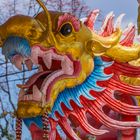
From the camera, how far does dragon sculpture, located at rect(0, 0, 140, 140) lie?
480 cm

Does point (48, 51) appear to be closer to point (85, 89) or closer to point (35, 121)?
point (85, 89)

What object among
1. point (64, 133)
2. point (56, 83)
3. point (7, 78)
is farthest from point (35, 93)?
point (7, 78)

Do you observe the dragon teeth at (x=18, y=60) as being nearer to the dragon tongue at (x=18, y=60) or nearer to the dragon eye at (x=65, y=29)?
the dragon tongue at (x=18, y=60)

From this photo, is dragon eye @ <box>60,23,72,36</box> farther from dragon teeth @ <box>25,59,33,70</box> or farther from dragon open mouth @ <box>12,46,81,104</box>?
dragon teeth @ <box>25,59,33,70</box>

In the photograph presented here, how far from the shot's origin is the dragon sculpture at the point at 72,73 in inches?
189

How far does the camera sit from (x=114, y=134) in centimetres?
554

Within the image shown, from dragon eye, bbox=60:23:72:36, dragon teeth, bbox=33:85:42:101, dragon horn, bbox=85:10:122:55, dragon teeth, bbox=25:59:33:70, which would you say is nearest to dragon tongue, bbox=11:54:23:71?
dragon teeth, bbox=25:59:33:70

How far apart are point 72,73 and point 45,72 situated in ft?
0.76

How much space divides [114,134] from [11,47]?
141 centimetres

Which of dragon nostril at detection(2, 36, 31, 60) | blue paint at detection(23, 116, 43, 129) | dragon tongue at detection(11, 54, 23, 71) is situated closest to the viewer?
dragon nostril at detection(2, 36, 31, 60)

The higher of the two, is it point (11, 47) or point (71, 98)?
point (11, 47)

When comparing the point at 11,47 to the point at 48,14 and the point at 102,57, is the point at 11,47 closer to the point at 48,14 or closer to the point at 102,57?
the point at 48,14

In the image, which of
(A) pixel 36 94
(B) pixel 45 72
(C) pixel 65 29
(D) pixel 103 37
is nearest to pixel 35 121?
(A) pixel 36 94

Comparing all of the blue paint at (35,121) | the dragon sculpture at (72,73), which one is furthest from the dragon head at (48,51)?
the blue paint at (35,121)
